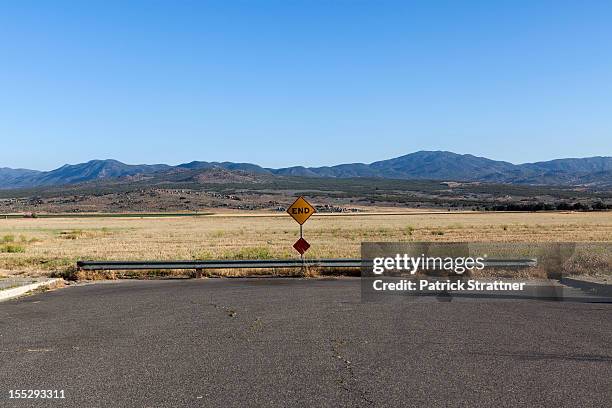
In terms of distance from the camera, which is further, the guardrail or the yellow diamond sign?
the yellow diamond sign

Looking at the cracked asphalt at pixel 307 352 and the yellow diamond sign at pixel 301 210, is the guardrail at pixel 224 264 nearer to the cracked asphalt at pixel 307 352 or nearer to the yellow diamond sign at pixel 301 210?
the yellow diamond sign at pixel 301 210

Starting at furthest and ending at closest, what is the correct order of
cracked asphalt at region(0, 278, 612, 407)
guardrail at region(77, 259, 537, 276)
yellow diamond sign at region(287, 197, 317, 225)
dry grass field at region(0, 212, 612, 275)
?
1. dry grass field at region(0, 212, 612, 275)
2. yellow diamond sign at region(287, 197, 317, 225)
3. guardrail at region(77, 259, 537, 276)
4. cracked asphalt at region(0, 278, 612, 407)

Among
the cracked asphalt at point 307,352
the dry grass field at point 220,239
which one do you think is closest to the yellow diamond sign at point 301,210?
the dry grass field at point 220,239

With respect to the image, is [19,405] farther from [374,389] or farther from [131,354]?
[374,389]

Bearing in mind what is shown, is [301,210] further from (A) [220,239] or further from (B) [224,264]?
(A) [220,239]

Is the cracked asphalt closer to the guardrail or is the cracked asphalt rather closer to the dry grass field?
the guardrail

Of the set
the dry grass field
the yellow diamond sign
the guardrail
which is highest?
the yellow diamond sign

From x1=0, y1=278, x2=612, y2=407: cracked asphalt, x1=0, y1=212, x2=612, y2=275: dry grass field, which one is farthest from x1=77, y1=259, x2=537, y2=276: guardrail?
x1=0, y1=278, x2=612, y2=407: cracked asphalt

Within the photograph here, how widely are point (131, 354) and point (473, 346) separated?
4714mm

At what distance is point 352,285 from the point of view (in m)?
16.0

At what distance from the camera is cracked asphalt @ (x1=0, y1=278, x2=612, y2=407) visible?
6762mm

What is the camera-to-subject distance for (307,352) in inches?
339

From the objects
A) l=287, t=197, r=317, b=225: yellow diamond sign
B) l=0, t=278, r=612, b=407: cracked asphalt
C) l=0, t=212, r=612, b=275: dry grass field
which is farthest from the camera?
l=0, t=212, r=612, b=275: dry grass field

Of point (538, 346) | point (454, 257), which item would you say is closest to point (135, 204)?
point (454, 257)
